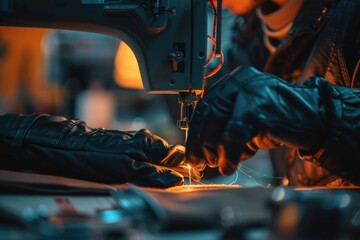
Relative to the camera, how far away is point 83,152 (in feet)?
2.90

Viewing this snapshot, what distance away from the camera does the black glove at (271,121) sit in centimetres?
76

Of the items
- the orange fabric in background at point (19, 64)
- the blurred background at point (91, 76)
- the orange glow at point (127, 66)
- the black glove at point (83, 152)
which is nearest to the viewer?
the black glove at point (83, 152)

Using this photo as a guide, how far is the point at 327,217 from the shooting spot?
1.50 ft

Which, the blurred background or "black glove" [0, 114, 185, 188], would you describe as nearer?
"black glove" [0, 114, 185, 188]

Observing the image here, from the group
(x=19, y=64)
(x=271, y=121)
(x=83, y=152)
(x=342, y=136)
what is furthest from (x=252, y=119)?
(x=19, y=64)

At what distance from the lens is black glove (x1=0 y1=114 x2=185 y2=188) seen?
0.87m

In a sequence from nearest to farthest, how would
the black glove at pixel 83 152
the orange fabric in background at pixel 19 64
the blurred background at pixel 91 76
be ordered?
the black glove at pixel 83 152 → the blurred background at pixel 91 76 → the orange fabric in background at pixel 19 64

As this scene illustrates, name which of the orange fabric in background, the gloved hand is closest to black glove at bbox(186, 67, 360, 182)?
the gloved hand

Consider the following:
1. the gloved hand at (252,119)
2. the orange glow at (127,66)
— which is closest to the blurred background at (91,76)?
the orange glow at (127,66)

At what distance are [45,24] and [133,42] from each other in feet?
0.62

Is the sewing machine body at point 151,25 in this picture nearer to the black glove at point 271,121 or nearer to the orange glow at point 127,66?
the black glove at point 271,121

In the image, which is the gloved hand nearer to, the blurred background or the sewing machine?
the sewing machine

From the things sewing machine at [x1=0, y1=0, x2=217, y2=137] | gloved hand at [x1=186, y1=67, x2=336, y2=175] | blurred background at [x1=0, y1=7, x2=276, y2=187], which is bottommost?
blurred background at [x1=0, y1=7, x2=276, y2=187]

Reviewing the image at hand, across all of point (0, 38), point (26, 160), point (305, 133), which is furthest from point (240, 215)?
point (0, 38)
